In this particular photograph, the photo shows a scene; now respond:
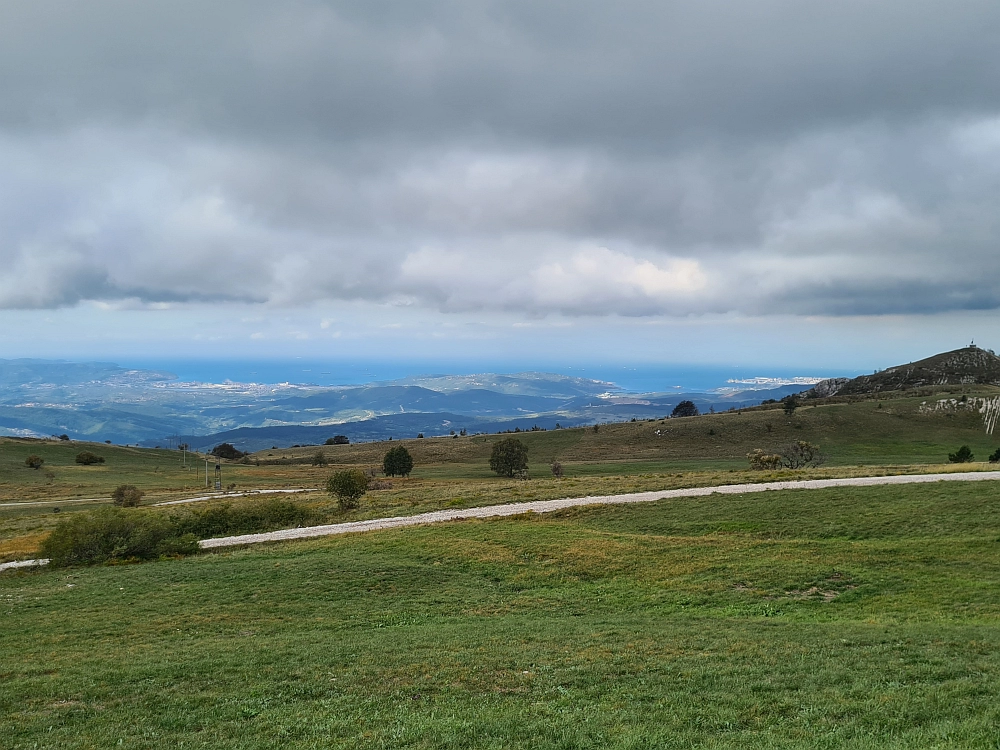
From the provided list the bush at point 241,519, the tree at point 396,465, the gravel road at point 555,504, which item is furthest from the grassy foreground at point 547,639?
the tree at point 396,465

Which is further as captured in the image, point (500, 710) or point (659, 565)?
point (659, 565)

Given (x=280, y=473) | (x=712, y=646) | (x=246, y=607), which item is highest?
(x=712, y=646)

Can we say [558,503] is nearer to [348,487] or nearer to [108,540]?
[348,487]

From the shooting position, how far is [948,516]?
89.9 feet

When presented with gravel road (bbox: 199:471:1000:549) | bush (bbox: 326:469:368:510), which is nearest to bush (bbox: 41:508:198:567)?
gravel road (bbox: 199:471:1000:549)

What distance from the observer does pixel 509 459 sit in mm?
81500

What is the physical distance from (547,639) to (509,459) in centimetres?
6623

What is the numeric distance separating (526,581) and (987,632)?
14.1m

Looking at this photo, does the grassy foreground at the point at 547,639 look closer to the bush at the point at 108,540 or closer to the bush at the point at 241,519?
the bush at the point at 108,540

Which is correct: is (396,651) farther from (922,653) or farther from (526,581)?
(922,653)

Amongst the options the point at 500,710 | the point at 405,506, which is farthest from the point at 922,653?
the point at 405,506

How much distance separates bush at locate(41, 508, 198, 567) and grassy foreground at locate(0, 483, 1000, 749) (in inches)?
98.6

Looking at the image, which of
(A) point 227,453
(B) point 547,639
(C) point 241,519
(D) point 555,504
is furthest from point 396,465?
(A) point 227,453

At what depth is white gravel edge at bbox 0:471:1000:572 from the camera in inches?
1431
